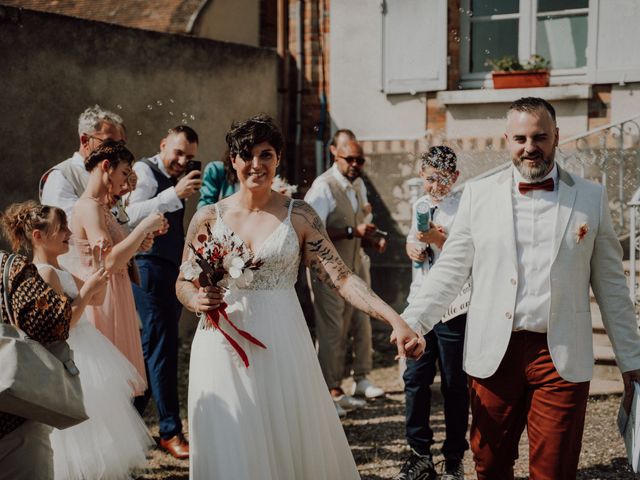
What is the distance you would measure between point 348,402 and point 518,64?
4.33m

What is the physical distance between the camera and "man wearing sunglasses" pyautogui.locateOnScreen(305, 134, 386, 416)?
23.9ft

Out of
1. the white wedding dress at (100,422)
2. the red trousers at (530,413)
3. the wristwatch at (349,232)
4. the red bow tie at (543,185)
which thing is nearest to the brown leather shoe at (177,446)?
the white wedding dress at (100,422)

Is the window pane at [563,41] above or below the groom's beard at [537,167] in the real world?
above

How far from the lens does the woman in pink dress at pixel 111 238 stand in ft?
16.6

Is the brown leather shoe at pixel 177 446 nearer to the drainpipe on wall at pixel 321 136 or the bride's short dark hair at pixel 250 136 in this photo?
the bride's short dark hair at pixel 250 136

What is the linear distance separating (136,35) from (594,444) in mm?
6038

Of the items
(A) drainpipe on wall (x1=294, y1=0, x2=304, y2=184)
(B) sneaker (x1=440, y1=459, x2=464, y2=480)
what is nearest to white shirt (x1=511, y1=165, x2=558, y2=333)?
(B) sneaker (x1=440, y1=459, x2=464, y2=480)

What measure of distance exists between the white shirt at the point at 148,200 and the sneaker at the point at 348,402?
7.55 ft

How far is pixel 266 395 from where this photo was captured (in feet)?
13.3

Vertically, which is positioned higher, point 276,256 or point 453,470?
point 276,256

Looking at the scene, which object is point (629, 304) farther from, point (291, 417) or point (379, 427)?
point (379, 427)

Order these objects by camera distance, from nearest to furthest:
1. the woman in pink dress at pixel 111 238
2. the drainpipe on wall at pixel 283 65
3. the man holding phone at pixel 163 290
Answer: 1. the woman in pink dress at pixel 111 238
2. the man holding phone at pixel 163 290
3. the drainpipe on wall at pixel 283 65

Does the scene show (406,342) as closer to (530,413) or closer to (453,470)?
(530,413)

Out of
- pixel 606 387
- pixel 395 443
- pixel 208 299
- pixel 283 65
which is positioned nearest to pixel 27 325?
pixel 208 299
